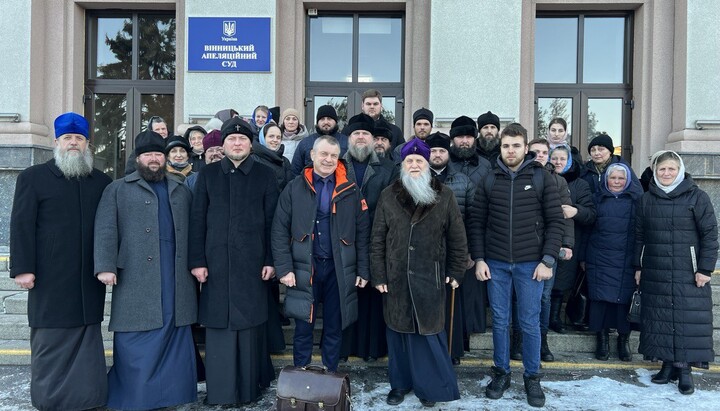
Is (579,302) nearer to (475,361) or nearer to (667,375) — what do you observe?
(667,375)

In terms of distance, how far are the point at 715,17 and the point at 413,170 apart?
6.60m

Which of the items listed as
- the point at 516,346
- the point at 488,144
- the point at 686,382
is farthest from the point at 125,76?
the point at 686,382

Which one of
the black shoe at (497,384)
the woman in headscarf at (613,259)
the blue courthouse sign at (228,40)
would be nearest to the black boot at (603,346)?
the woman in headscarf at (613,259)

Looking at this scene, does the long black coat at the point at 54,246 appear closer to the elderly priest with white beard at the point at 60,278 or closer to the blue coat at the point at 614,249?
the elderly priest with white beard at the point at 60,278

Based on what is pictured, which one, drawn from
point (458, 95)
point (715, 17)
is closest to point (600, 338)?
point (458, 95)

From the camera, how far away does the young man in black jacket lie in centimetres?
389

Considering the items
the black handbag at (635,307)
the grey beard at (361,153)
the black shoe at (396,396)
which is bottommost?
the black shoe at (396,396)

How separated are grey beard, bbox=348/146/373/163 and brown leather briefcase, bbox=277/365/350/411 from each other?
2.02m

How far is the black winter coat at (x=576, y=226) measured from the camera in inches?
187

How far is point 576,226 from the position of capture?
16.3ft

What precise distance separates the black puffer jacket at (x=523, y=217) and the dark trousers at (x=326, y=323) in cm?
135

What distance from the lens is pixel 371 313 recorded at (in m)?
4.51

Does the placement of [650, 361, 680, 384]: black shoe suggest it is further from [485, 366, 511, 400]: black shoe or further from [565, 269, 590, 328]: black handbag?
[485, 366, 511, 400]: black shoe

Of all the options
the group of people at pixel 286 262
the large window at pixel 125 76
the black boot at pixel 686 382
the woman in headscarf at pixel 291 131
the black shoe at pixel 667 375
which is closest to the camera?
Result: the group of people at pixel 286 262
